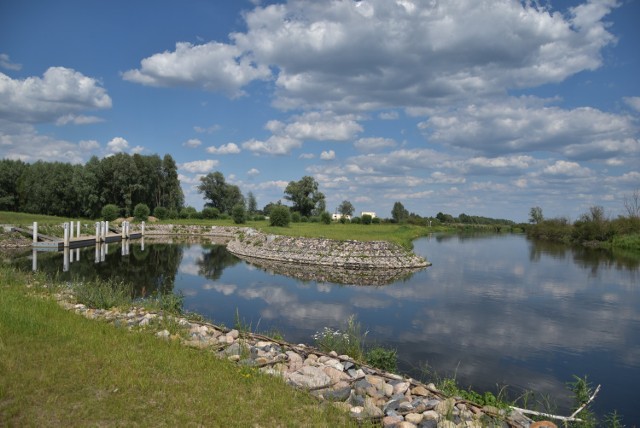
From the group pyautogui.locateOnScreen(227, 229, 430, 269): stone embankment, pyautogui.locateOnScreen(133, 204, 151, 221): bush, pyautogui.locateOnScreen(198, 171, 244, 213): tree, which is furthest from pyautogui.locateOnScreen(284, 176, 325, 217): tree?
pyautogui.locateOnScreen(227, 229, 430, 269): stone embankment

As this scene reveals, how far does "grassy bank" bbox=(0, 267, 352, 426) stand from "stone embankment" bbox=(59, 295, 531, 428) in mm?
377

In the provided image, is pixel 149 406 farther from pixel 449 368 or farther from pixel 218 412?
pixel 449 368

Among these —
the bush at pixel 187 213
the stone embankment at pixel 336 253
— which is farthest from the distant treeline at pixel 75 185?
the stone embankment at pixel 336 253

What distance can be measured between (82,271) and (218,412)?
2070 centimetres

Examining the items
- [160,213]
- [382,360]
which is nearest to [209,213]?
[160,213]

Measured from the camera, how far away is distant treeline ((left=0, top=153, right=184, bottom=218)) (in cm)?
6347

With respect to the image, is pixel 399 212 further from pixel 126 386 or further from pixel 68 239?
pixel 126 386

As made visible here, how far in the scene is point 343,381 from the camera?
664 centimetres

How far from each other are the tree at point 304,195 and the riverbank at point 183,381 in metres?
71.0

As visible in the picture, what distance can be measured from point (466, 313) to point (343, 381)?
35.6ft

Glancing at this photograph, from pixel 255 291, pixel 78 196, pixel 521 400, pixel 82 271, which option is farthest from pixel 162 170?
pixel 521 400

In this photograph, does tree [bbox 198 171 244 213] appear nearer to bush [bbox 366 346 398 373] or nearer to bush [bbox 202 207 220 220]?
bush [bbox 202 207 220 220]

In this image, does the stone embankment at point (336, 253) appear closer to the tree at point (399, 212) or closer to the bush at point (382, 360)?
the bush at point (382, 360)

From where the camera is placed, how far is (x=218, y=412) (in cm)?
523
